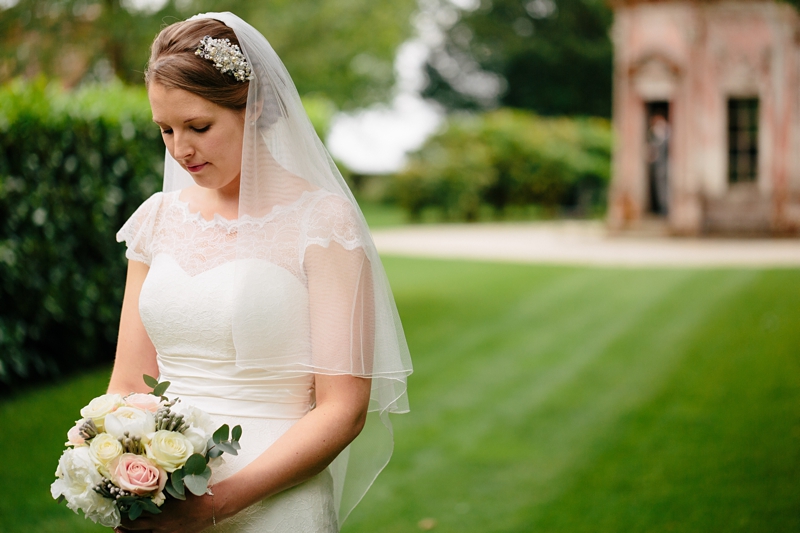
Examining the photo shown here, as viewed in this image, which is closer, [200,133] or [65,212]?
[200,133]

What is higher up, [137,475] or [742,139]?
[742,139]

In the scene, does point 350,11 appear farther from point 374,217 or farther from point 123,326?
point 374,217

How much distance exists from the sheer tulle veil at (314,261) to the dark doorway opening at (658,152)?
64.0ft

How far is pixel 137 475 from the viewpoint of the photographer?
2.11 m

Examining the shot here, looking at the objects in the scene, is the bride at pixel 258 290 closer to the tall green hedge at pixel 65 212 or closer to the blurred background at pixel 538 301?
the blurred background at pixel 538 301

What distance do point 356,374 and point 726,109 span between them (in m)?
20.0

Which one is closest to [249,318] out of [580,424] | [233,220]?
[233,220]

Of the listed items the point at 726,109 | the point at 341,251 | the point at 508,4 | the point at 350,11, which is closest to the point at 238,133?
the point at 341,251

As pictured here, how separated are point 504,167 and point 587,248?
1255cm

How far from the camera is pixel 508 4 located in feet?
159

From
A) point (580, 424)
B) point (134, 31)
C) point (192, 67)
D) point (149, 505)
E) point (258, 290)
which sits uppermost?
point (134, 31)

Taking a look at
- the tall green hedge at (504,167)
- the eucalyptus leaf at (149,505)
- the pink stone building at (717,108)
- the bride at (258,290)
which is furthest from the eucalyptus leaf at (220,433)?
the tall green hedge at (504,167)

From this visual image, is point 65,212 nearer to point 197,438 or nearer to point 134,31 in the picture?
point 134,31

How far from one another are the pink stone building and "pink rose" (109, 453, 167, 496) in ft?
65.5
